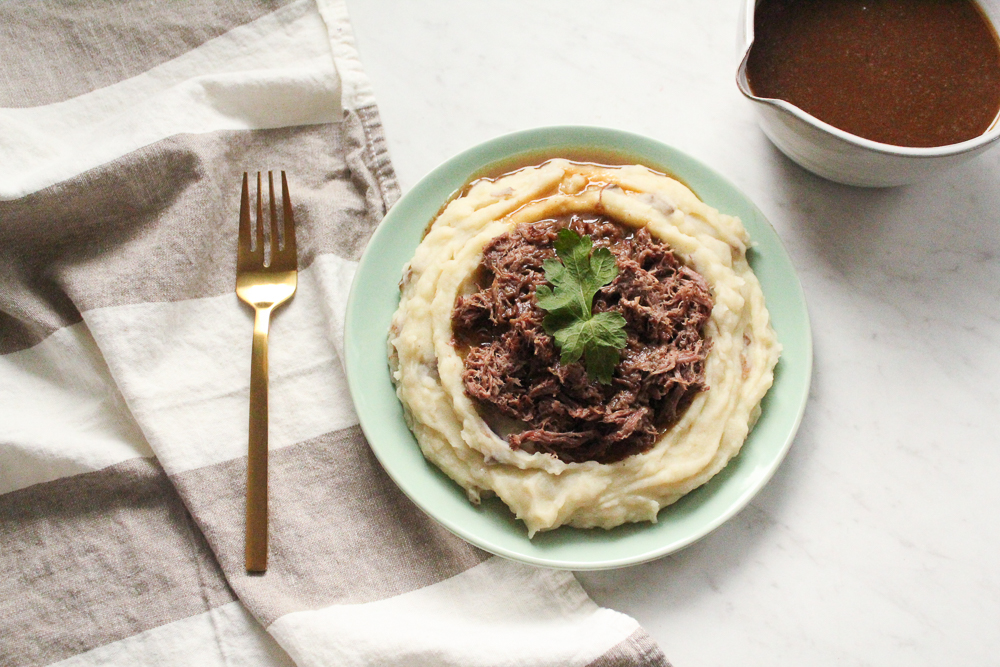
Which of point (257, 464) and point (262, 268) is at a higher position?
point (262, 268)

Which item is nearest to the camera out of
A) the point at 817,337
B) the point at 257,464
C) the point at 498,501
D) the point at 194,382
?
the point at 498,501

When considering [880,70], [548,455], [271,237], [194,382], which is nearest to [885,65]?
[880,70]

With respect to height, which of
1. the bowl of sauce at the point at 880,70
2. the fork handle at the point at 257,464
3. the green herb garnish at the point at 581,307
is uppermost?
the bowl of sauce at the point at 880,70

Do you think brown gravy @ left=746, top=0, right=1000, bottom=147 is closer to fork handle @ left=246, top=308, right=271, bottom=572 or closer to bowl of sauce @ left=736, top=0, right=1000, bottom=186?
bowl of sauce @ left=736, top=0, right=1000, bottom=186

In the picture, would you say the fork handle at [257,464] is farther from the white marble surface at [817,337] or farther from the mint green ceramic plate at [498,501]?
the white marble surface at [817,337]

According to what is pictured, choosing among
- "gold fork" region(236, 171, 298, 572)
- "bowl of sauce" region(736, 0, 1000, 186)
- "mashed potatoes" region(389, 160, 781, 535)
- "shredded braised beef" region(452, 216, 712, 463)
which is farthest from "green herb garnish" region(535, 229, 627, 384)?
"gold fork" region(236, 171, 298, 572)

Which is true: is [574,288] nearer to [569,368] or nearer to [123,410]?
[569,368]

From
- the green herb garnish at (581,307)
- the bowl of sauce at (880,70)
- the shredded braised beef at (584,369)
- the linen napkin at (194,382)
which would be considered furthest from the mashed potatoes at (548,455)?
the bowl of sauce at (880,70)

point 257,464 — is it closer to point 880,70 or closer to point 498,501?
point 498,501
